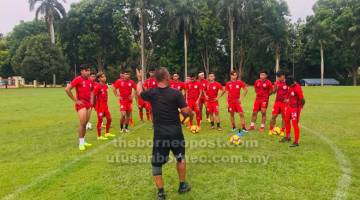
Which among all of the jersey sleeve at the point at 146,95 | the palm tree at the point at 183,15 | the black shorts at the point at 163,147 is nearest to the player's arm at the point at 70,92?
the jersey sleeve at the point at 146,95

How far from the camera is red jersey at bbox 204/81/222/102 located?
1261 cm

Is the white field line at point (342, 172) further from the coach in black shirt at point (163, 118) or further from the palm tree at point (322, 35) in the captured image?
the palm tree at point (322, 35)

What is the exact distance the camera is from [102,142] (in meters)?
10.6

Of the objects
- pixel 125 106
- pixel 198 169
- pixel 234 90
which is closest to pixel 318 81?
pixel 234 90

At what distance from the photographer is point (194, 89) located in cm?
1306

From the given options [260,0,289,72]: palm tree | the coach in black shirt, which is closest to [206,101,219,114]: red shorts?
the coach in black shirt

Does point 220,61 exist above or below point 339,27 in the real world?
below

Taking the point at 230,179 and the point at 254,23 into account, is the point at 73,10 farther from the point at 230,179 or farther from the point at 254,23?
the point at 230,179

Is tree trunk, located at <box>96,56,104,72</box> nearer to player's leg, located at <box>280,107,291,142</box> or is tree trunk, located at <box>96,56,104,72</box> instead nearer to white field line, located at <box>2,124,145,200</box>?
white field line, located at <box>2,124,145,200</box>

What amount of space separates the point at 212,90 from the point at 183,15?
4547 centimetres

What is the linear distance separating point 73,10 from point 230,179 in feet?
193

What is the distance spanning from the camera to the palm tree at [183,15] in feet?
184

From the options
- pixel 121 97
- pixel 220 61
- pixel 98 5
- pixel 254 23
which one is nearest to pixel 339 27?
pixel 254 23

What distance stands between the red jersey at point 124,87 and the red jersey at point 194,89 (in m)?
2.05
